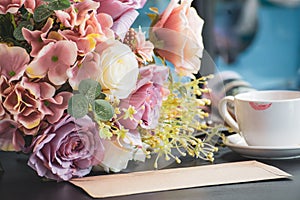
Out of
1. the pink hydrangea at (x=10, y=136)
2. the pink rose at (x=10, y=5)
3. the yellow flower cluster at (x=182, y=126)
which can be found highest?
the pink rose at (x=10, y=5)

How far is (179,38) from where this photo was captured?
955mm

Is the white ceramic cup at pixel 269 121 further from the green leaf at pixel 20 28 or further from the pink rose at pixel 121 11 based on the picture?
the green leaf at pixel 20 28

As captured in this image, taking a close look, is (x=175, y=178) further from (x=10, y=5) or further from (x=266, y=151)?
(x=10, y=5)

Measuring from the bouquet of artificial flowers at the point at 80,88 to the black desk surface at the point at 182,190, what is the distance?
0.11 ft

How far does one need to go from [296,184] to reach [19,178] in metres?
0.41

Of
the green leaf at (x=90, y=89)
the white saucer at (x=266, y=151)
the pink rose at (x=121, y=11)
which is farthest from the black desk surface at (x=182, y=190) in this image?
the pink rose at (x=121, y=11)

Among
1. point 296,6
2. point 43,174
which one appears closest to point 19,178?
point 43,174

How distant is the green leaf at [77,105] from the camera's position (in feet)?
2.80

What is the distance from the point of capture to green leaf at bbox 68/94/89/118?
2.80 ft

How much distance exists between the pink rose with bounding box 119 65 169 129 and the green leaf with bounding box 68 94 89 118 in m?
0.06

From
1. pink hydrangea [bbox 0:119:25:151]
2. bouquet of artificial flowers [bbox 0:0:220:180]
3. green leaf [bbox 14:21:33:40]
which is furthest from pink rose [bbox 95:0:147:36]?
pink hydrangea [bbox 0:119:25:151]

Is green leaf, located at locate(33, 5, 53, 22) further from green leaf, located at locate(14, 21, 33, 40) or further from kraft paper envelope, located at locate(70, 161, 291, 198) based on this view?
kraft paper envelope, located at locate(70, 161, 291, 198)

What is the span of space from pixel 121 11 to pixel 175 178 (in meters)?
0.27

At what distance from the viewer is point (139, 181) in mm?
844
